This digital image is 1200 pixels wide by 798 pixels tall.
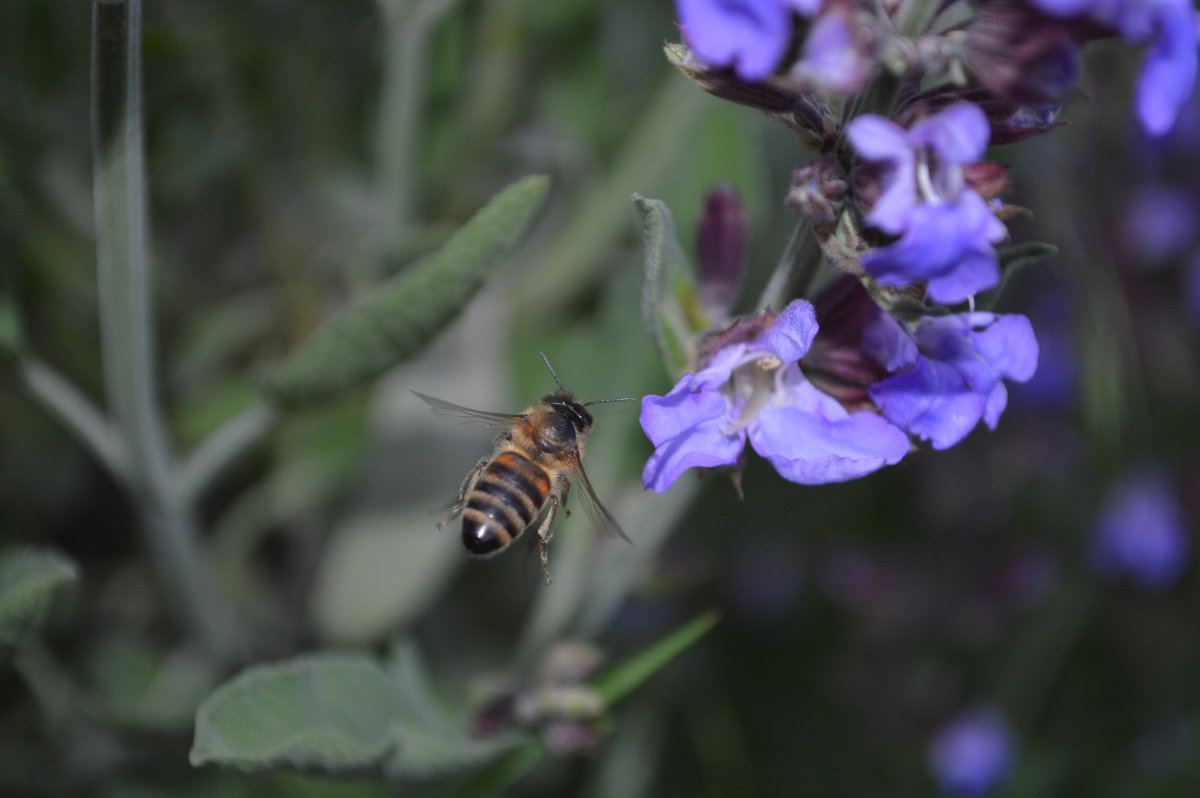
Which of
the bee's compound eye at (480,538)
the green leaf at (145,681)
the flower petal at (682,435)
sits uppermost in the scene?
the flower petal at (682,435)

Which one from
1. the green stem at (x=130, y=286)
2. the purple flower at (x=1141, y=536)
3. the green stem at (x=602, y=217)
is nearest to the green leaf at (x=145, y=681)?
the green stem at (x=130, y=286)

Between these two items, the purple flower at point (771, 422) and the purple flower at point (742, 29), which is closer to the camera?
the purple flower at point (742, 29)

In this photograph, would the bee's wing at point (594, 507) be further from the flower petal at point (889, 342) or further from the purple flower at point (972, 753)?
the purple flower at point (972, 753)

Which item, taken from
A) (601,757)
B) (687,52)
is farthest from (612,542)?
(687,52)

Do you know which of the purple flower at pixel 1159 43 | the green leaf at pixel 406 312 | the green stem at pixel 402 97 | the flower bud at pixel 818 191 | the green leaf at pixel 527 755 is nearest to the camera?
the purple flower at pixel 1159 43

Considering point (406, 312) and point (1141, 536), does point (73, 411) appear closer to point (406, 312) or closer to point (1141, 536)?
point (406, 312)

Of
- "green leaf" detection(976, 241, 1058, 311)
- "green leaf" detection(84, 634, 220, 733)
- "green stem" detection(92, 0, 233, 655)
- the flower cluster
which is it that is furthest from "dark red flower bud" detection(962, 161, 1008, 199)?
"green leaf" detection(84, 634, 220, 733)
